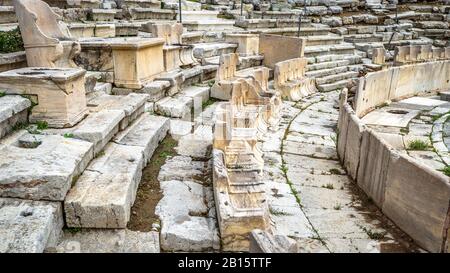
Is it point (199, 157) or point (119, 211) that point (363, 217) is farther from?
point (119, 211)

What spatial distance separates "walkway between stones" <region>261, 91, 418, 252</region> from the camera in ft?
12.5

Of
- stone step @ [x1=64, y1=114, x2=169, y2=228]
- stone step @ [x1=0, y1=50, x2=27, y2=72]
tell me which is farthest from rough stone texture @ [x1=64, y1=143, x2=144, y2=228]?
stone step @ [x1=0, y1=50, x2=27, y2=72]

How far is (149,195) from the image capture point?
4.04m

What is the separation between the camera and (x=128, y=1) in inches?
495

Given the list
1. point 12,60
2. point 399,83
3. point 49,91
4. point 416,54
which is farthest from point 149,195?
point 416,54

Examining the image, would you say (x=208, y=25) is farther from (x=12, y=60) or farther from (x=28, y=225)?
(x=28, y=225)

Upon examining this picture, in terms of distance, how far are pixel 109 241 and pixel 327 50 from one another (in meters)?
12.6

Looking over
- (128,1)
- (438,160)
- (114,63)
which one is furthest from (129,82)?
(128,1)

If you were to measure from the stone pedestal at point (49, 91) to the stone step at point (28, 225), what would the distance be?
145 centimetres

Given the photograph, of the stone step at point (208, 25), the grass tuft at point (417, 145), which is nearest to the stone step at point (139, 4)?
the stone step at point (208, 25)

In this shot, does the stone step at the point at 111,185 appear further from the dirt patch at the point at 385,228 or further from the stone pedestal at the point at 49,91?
the dirt patch at the point at 385,228

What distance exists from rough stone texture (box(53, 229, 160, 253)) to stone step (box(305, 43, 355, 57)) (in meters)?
11.1

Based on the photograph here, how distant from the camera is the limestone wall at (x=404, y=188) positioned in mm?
3580

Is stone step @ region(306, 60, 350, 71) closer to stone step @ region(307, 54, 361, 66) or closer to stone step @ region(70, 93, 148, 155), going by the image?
stone step @ region(307, 54, 361, 66)
